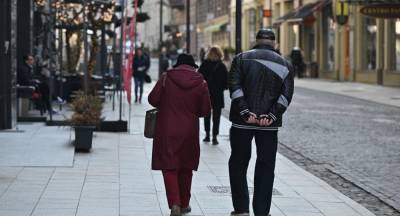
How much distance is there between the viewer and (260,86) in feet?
27.3

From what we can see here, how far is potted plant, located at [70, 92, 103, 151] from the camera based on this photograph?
13969 mm

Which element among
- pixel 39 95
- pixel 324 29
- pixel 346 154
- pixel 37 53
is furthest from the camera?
pixel 324 29

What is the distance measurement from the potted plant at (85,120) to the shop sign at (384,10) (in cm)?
2156

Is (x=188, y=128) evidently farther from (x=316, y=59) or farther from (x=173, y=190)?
(x=316, y=59)

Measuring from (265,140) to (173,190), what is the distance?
1078mm

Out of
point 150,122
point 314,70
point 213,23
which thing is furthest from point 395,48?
point 213,23

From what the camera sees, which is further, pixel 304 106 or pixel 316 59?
pixel 316 59

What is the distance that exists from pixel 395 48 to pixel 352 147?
924 inches

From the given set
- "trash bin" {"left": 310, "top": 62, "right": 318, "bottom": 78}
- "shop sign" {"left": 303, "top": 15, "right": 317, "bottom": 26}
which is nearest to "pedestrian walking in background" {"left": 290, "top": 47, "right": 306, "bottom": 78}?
"trash bin" {"left": 310, "top": 62, "right": 318, "bottom": 78}

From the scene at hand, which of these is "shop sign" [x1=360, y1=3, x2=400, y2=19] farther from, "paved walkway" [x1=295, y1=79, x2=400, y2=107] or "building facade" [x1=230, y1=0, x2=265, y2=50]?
"building facade" [x1=230, y1=0, x2=265, y2=50]

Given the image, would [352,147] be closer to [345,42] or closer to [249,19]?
[345,42]

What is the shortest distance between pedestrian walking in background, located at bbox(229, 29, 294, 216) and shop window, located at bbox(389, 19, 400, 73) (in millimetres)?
30947

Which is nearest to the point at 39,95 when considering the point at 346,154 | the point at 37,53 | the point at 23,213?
the point at 37,53

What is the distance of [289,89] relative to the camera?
27.5ft
